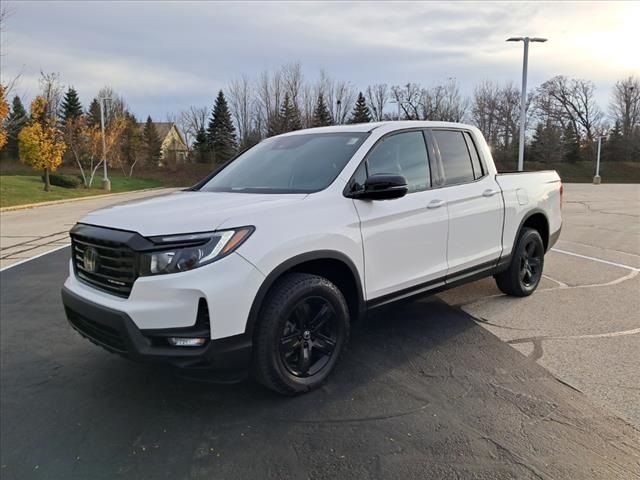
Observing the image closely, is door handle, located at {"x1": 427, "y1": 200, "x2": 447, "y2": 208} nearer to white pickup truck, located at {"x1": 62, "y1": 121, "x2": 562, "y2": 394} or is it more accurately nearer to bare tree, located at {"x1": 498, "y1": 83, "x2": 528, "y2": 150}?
white pickup truck, located at {"x1": 62, "y1": 121, "x2": 562, "y2": 394}

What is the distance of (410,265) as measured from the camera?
3.93 metres

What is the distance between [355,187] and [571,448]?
213cm

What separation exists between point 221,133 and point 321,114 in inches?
583

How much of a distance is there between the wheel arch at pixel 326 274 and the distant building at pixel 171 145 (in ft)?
192

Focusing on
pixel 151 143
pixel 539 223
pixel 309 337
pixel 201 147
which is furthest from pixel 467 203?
pixel 151 143

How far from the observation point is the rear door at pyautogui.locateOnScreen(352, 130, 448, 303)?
3625 millimetres

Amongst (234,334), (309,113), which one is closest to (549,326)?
(234,334)

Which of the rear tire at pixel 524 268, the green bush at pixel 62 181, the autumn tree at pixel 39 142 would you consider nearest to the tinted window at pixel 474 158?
the rear tire at pixel 524 268

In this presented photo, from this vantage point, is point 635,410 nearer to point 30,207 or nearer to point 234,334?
point 234,334

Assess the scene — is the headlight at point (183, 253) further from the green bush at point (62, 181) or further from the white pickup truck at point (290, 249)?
the green bush at point (62, 181)

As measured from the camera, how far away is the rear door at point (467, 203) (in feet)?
14.3

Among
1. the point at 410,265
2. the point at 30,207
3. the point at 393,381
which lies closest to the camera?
the point at 393,381

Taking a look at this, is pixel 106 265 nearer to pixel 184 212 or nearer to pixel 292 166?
pixel 184 212

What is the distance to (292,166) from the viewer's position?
4.02 m
